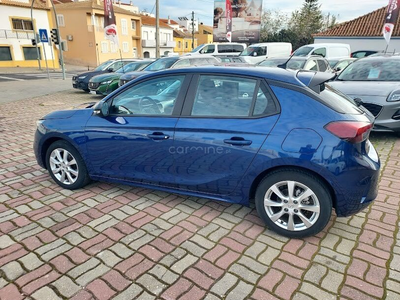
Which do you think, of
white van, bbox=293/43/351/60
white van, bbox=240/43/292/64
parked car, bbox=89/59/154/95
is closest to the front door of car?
parked car, bbox=89/59/154/95

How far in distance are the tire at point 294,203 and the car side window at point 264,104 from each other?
1.81 ft

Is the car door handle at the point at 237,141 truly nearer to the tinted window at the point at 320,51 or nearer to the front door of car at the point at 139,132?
the front door of car at the point at 139,132

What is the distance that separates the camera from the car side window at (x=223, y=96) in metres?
2.75

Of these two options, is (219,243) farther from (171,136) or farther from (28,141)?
(28,141)

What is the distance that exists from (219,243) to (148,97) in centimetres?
178

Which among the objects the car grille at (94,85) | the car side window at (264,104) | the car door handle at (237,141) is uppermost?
the car side window at (264,104)

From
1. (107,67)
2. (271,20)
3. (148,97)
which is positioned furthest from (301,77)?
(271,20)

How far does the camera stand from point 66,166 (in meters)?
3.65

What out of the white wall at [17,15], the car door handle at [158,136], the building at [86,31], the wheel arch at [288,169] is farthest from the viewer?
the building at [86,31]

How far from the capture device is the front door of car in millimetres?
3010

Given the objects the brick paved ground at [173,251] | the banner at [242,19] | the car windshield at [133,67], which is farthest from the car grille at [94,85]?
the banner at [242,19]

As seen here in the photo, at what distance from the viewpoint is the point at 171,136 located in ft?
9.62

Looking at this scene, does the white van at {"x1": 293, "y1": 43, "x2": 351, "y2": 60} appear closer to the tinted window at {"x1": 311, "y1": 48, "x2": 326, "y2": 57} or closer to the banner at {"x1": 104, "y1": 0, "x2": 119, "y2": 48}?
the tinted window at {"x1": 311, "y1": 48, "x2": 326, "y2": 57}

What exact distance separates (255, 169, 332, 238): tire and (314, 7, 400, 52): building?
31047 millimetres
